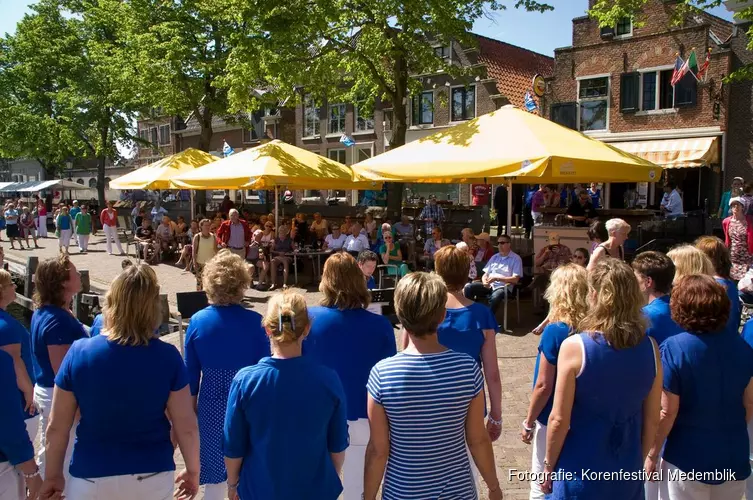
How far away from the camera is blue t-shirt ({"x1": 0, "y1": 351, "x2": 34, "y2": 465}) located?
277 cm

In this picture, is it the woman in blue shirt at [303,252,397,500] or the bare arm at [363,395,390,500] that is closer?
the bare arm at [363,395,390,500]

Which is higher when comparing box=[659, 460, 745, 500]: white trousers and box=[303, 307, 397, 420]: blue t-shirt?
box=[303, 307, 397, 420]: blue t-shirt

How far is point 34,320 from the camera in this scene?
11.4 ft

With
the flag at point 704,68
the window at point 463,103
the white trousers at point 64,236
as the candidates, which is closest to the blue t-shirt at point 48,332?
the white trousers at point 64,236

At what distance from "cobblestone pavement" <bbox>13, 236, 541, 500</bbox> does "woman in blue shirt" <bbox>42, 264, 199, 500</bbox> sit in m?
2.30

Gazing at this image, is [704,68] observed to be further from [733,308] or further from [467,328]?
[467,328]

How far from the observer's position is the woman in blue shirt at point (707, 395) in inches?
109

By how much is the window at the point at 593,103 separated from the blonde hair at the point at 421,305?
22.3 m

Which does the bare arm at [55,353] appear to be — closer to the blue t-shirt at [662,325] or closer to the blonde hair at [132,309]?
the blonde hair at [132,309]

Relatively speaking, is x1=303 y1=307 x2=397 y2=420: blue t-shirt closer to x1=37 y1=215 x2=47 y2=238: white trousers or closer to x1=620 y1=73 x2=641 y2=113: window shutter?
x1=620 y1=73 x2=641 y2=113: window shutter

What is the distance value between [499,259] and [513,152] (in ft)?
5.05

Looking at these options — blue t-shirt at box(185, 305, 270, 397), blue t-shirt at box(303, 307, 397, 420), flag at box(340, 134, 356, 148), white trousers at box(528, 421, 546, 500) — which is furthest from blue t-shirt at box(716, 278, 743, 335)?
flag at box(340, 134, 356, 148)

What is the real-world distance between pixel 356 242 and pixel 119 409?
367 inches

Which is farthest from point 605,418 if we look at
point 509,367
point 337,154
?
point 337,154
